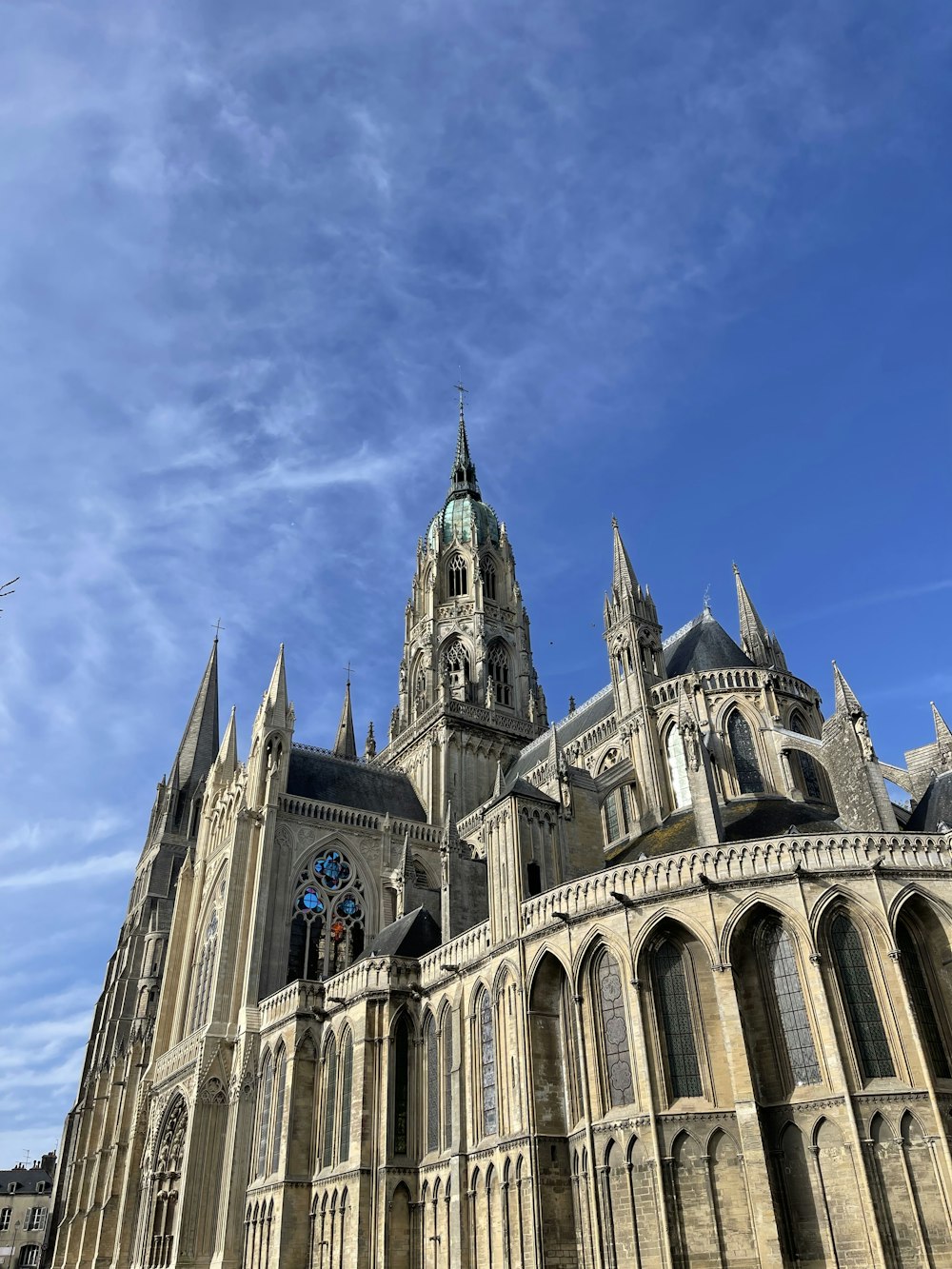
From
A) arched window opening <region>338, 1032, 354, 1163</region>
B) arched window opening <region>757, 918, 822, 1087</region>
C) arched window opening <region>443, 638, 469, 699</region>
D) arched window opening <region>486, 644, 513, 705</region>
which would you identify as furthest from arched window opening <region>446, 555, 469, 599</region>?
arched window opening <region>757, 918, 822, 1087</region>

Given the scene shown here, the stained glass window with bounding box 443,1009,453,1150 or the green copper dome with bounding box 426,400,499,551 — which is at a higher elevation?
the green copper dome with bounding box 426,400,499,551

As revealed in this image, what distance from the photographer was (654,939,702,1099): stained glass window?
877 inches

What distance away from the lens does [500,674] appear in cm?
5462

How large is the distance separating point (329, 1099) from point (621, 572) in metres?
21.5

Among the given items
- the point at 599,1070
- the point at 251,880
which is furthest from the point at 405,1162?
the point at 251,880

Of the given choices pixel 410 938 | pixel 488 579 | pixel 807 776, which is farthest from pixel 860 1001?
pixel 488 579

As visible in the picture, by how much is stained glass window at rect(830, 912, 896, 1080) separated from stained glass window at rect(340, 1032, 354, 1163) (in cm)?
1539

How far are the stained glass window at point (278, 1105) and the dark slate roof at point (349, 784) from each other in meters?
11.2

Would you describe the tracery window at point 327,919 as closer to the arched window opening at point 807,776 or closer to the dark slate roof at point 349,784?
the dark slate roof at point 349,784

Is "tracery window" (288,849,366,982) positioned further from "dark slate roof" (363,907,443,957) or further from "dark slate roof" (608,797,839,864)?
"dark slate roof" (608,797,839,864)

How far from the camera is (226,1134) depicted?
34.1 m

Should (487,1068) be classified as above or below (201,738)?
below

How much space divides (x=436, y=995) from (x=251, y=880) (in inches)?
477

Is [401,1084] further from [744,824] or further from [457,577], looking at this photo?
[457,577]
